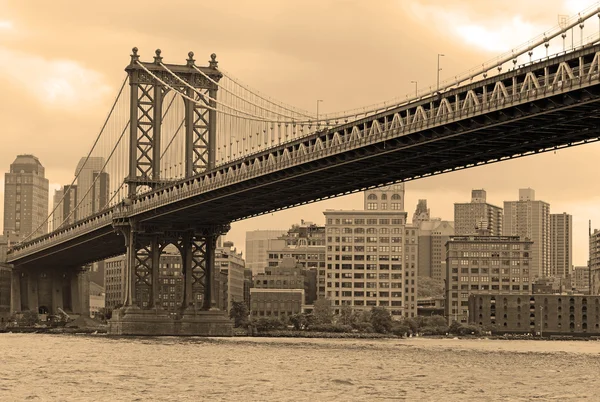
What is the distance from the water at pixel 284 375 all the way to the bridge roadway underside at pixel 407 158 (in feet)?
39.6

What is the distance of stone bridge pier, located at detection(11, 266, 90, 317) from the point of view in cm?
19325

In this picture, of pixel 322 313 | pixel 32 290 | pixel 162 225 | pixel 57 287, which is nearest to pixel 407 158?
pixel 162 225

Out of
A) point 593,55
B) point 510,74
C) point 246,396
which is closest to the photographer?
point 246,396

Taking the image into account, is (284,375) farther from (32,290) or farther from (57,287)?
(57,287)

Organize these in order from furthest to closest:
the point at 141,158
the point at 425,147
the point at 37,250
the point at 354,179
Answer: the point at 37,250
the point at 141,158
the point at 354,179
the point at 425,147

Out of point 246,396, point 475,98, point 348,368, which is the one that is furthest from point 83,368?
point 475,98

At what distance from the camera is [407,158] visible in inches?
3474

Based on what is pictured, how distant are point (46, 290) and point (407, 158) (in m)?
116

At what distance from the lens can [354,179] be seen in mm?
100188

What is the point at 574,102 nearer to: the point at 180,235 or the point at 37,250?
the point at 180,235

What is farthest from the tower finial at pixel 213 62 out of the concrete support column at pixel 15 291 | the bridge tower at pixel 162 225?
the concrete support column at pixel 15 291

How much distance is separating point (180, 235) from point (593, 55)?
68.8 metres

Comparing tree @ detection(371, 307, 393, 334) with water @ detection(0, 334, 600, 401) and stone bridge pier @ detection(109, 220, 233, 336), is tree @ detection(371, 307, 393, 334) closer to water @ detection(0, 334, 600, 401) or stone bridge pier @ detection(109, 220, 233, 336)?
stone bridge pier @ detection(109, 220, 233, 336)

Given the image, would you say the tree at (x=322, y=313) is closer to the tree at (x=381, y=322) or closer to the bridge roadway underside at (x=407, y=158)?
the tree at (x=381, y=322)
